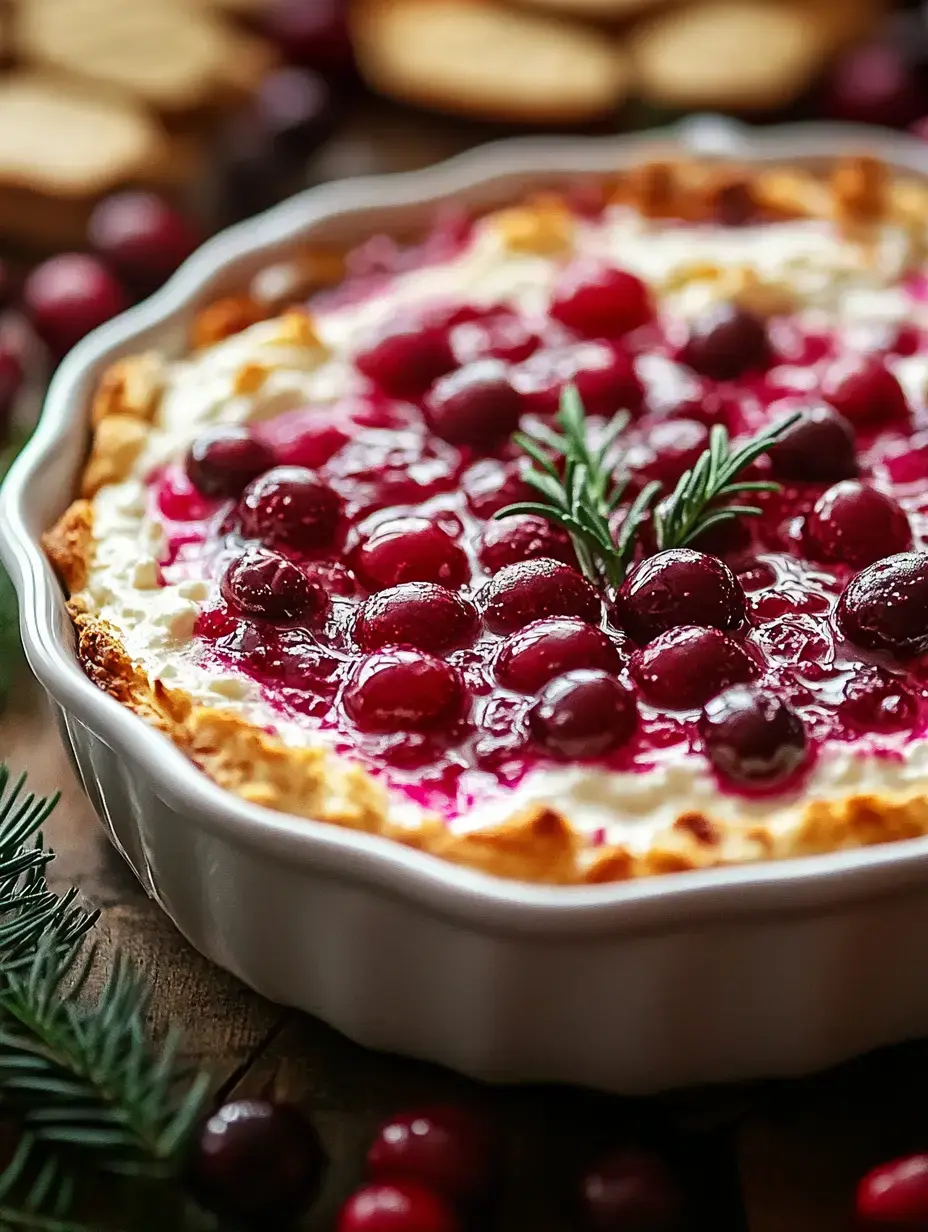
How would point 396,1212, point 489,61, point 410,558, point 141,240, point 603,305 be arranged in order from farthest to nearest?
point 489,61, point 141,240, point 603,305, point 410,558, point 396,1212

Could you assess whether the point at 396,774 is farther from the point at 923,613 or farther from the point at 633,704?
the point at 923,613

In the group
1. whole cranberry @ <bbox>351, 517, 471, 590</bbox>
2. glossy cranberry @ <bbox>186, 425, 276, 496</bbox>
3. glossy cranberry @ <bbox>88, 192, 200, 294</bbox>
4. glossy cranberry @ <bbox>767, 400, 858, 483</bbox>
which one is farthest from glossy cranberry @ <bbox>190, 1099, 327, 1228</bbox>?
glossy cranberry @ <bbox>88, 192, 200, 294</bbox>

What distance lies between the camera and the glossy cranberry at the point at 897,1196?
1.66 metres

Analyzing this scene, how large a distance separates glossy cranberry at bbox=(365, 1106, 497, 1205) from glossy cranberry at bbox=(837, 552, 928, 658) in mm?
760

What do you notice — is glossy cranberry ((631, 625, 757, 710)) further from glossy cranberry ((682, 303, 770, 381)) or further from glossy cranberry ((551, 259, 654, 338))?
glossy cranberry ((551, 259, 654, 338))

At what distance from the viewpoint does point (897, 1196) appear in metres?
1.67

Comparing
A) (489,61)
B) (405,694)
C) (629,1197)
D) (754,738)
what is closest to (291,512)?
(405,694)

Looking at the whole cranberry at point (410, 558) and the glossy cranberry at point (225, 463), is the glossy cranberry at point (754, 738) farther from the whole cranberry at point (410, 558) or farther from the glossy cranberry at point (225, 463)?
the glossy cranberry at point (225, 463)

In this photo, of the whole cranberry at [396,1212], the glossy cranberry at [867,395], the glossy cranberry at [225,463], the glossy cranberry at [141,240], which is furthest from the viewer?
the glossy cranberry at [141,240]

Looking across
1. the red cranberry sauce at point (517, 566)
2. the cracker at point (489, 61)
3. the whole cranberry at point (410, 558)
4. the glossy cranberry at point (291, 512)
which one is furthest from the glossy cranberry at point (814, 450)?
the cracker at point (489, 61)

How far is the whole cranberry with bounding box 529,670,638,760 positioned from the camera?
1813mm

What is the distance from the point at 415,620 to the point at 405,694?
132mm

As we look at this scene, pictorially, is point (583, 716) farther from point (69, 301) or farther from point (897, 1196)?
point (69, 301)

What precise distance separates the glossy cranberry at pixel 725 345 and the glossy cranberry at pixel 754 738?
2.71ft
